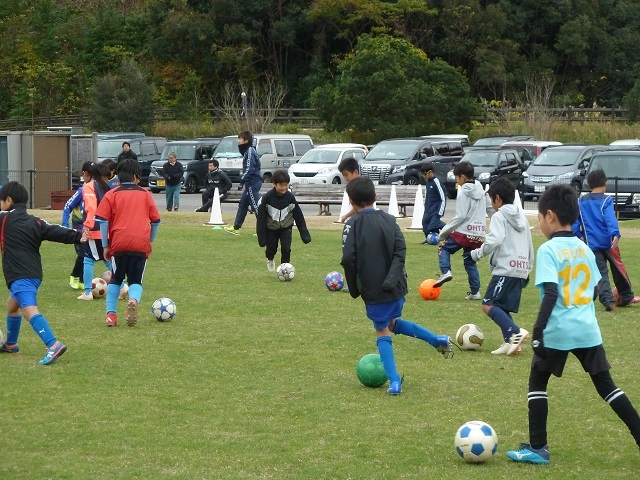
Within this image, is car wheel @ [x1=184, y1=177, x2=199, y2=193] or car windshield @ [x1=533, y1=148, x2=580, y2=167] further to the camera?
car wheel @ [x1=184, y1=177, x2=199, y2=193]

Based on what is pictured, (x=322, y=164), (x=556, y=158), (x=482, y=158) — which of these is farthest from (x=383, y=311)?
(x=322, y=164)

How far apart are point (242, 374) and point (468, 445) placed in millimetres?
3112

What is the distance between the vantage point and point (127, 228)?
10805mm

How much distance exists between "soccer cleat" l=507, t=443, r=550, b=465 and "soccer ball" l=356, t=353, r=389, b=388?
2070 millimetres

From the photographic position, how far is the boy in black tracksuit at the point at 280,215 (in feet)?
48.4

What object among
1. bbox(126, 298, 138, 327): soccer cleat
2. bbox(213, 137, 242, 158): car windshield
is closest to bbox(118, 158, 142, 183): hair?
bbox(126, 298, 138, 327): soccer cleat

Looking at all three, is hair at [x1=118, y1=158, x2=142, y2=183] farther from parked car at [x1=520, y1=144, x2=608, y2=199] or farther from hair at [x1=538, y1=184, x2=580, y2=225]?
parked car at [x1=520, y1=144, x2=608, y2=199]

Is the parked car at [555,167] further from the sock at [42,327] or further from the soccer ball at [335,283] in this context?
the sock at [42,327]

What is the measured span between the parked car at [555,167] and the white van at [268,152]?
9429 mm

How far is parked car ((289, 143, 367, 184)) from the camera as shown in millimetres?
33375

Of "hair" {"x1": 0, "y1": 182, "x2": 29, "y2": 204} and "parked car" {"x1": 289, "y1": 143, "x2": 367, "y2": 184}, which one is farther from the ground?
"hair" {"x1": 0, "y1": 182, "x2": 29, "y2": 204}

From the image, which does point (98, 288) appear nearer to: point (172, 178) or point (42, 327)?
point (42, 327)

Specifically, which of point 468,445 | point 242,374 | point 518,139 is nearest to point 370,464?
point 468,445

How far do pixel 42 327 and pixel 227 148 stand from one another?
2825cm
